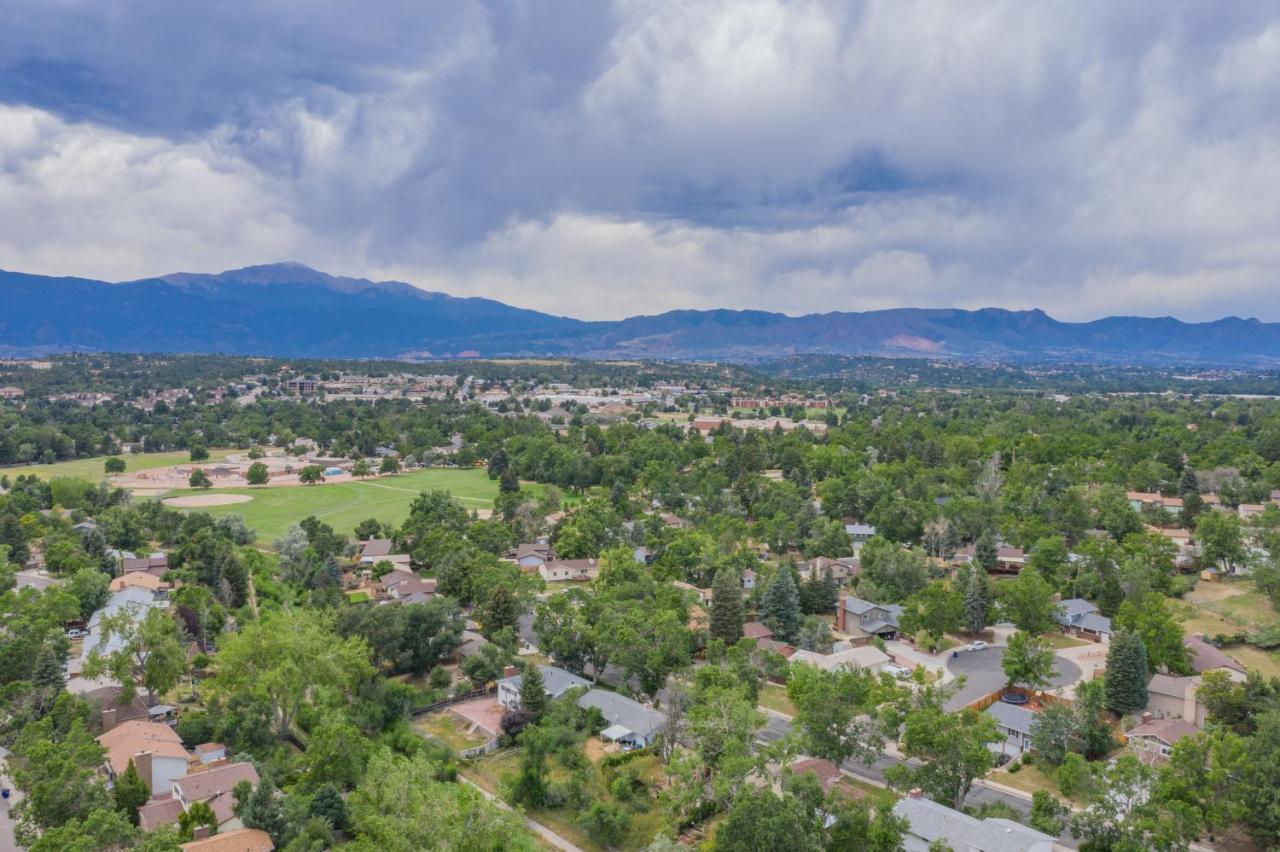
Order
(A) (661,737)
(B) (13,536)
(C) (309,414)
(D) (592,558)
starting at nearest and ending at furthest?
(A) (661,737) → (B) (13,536) → (D) (592,558) → (C) (309,414)

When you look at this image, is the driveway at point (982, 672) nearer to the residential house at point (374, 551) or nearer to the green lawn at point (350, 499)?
the residential house at point (374, 551)

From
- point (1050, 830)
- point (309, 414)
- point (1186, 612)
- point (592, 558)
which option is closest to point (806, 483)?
point (592, 558)

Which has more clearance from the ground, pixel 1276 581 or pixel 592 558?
pixel 1276 581

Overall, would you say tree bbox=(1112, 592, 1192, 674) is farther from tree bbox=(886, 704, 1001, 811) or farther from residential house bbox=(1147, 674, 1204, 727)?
tree bbox=(886, 704, 1001, 811)

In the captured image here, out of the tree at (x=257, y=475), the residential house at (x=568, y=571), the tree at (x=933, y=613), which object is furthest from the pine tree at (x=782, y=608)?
the tree at (x=257, y=475)

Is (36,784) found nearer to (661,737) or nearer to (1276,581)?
(661,737)

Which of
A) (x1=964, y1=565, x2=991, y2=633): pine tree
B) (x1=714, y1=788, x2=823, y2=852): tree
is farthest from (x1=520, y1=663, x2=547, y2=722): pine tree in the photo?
(x1=964, y1=565, x2=991, y2=633): pine tree
